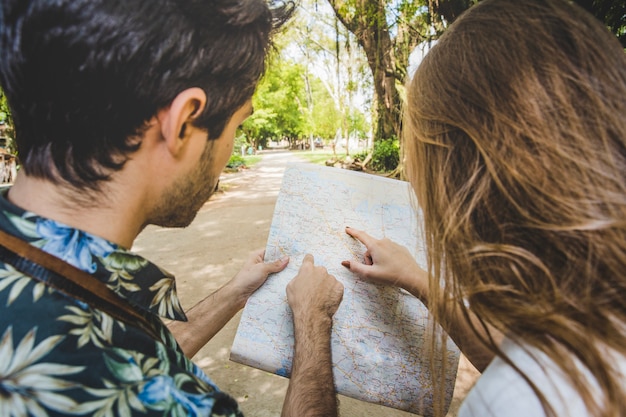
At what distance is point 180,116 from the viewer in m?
0.94

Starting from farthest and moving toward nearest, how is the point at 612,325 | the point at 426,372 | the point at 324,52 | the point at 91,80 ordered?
the point at 324,52
the point at 426,372
the point at 91,80
the point at 612,325

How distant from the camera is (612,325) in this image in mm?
708

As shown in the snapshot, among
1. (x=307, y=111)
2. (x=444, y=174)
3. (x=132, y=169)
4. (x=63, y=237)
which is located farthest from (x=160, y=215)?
(x=307, y=111)

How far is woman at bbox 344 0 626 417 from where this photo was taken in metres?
0.69

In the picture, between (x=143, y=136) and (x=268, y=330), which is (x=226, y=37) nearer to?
(x=143, y=136)

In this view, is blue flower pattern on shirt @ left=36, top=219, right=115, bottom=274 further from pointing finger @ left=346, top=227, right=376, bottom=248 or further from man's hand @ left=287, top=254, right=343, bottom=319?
pointing finger @ left=346, top=227, right=376, bottom=248

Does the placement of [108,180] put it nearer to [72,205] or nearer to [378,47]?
[72,205]

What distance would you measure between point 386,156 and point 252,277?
12.1 meters

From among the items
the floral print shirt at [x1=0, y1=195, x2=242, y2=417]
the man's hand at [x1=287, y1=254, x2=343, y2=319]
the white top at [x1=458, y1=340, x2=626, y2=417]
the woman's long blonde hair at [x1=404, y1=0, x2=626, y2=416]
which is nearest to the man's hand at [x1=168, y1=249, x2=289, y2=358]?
the man's hand at [x1=287, y1=254, x2=343, y2=319]

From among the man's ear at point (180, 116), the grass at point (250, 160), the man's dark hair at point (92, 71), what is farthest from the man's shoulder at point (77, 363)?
the grass at point (250, 160)

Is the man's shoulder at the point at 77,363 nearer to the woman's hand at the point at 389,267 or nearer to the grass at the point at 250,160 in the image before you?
the woman's hand at the point at 389,267

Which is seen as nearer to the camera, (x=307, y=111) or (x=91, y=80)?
(x=91, y=80)

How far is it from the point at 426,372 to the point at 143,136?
3.78 ft

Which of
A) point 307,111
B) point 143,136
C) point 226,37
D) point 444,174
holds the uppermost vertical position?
point 307,111
